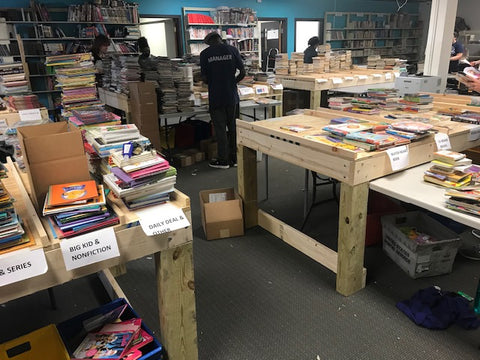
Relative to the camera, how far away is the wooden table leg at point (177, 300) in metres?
1.47

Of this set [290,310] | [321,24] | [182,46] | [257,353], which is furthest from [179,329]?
[321,24]

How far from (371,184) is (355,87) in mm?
4304

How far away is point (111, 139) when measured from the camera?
5.80ft

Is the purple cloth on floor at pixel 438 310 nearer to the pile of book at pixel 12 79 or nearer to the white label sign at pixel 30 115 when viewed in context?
the white label sign at pixel 30 115

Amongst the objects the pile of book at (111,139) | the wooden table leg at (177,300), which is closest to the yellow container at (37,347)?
the wooden table leg at (177,300)

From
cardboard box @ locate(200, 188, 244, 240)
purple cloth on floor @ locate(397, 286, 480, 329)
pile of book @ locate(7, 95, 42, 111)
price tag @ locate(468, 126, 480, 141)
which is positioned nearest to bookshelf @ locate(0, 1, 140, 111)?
pile of book @ locate(7, 95, 42, 111)

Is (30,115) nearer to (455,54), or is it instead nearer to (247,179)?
(247,179)

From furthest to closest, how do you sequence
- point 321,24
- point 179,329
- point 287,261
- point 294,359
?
point 321,24 < point 287,261 < point 294,359 < point 179,329

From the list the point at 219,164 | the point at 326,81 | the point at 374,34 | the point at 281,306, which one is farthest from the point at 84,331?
the point at 374,34

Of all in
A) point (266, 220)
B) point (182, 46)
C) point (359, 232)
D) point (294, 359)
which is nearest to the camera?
point (294, 359)

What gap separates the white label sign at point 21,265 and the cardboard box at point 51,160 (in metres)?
0.30

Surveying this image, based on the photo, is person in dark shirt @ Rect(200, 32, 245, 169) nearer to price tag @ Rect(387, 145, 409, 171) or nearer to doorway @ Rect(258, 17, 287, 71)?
price tag @ Rect(387, 145, 409, 171)

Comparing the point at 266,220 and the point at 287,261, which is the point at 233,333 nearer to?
the point at 287,261

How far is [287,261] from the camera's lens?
264cm
